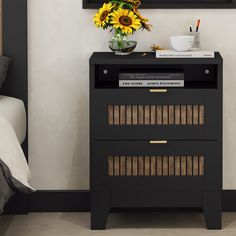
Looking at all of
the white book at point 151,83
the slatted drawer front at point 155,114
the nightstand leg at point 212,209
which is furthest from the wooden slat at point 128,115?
the nightstand leg at point 212,209

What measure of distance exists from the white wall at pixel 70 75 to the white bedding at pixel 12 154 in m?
0.62

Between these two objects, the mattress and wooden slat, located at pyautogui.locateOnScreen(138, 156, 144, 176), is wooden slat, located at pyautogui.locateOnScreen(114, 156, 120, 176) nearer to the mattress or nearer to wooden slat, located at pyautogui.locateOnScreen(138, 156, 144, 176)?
wooden slat, located at pyautogui.locateOnScreen(138, 156, 144, 176)

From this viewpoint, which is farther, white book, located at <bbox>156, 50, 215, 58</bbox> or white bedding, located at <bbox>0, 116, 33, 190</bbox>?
white book, located at <bbox>156, 50, 215, 58</bbox>

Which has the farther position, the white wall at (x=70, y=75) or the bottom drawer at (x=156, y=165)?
the white wall at (x=70, y=75)

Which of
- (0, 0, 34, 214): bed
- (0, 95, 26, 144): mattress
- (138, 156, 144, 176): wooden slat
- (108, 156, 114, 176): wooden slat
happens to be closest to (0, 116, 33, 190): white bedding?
(0, 95, 26, 144): mattress

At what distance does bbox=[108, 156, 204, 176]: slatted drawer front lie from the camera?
163 inches

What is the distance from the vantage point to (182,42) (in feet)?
13.6

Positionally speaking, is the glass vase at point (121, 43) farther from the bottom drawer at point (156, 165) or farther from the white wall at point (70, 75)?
the bottom drawer at point (156, 165)

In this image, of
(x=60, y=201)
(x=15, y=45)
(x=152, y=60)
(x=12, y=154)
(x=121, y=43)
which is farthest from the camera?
(x=60, y=201)

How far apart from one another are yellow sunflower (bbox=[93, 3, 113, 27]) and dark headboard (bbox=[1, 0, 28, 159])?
1.40ft

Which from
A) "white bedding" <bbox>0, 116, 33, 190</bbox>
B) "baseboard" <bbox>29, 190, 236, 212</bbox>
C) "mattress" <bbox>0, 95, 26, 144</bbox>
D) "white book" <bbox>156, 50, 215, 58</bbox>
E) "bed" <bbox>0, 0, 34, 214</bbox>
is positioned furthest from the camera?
"baseboard" <bbox>29, 190, 236, 212</bbox>

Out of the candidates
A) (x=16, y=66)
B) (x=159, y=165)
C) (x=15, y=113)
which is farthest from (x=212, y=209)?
(x=16, y=66)

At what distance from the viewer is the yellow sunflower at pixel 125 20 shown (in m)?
4.13

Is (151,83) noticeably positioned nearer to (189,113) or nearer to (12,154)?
(189,113)
